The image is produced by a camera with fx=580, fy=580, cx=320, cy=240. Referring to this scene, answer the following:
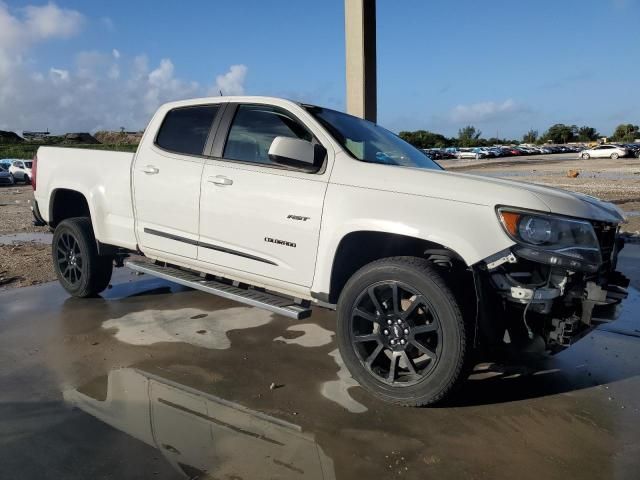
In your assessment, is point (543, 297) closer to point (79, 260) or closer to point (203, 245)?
point (203, 245)

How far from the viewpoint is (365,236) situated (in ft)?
12.7

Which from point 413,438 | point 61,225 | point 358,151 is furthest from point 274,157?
point 61,225

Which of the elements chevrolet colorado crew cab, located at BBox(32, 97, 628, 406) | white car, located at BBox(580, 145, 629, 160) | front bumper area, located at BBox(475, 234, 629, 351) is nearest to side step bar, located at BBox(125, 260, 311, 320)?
chevrolet colorado crew cab, located at BBox(32, 97, 628, 406)

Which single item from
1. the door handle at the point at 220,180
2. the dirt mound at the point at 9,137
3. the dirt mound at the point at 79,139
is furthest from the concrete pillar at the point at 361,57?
the dirt mound at the point at 9,137

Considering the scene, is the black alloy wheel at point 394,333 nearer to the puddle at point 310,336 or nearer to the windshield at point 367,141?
the windshield at point 367,141

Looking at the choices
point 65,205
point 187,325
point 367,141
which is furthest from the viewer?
point 65,205

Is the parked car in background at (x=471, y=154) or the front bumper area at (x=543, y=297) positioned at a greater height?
the parked car in background at (x=471, y=154)

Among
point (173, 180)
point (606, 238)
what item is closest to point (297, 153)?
point (173, 180)

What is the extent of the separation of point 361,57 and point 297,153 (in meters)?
9.37

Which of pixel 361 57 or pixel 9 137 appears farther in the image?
pixel 9 137

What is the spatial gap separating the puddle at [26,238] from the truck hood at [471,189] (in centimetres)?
801

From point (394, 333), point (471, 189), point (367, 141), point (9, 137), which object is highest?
point (9, 137)

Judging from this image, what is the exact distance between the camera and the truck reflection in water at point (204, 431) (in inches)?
116

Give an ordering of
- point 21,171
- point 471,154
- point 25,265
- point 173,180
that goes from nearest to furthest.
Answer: point 173,180
point 25,265
point 21,171
point 471,154
